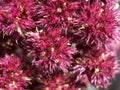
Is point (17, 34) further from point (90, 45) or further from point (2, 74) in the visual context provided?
point (90, 45)

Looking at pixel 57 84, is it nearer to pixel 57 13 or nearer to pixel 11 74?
pixel 11 74

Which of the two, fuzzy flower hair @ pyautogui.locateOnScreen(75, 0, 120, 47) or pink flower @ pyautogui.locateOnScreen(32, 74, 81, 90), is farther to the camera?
pink flower @ pyautogui.locateOnScreen(32, 74, 81, 90)

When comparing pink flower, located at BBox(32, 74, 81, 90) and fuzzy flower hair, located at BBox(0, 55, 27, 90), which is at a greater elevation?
fuzzy flower hair, located at BBox(0, 55, 27, 90)

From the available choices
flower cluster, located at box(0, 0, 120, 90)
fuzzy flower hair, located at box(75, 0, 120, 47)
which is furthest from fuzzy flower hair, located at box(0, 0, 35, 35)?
fuzzy flower hair, located at box(75, 0, 120, 47)

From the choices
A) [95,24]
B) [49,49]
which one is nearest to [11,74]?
[49,49]

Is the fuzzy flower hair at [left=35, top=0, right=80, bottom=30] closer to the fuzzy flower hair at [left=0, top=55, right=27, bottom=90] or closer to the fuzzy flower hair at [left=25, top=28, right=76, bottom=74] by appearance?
the fuzzy flower hair at [left=25, top=28, right=76, bottom=74]

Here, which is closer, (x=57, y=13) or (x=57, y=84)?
(x=57, y=13)

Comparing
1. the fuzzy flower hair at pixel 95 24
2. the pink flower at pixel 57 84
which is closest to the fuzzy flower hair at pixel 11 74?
the pink flower at pixel 57 84

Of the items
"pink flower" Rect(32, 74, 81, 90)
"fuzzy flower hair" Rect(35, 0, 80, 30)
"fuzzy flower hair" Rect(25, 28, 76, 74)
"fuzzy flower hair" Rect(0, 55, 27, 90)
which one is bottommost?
"pink flower" Rect(32, 74, 81, 90)
